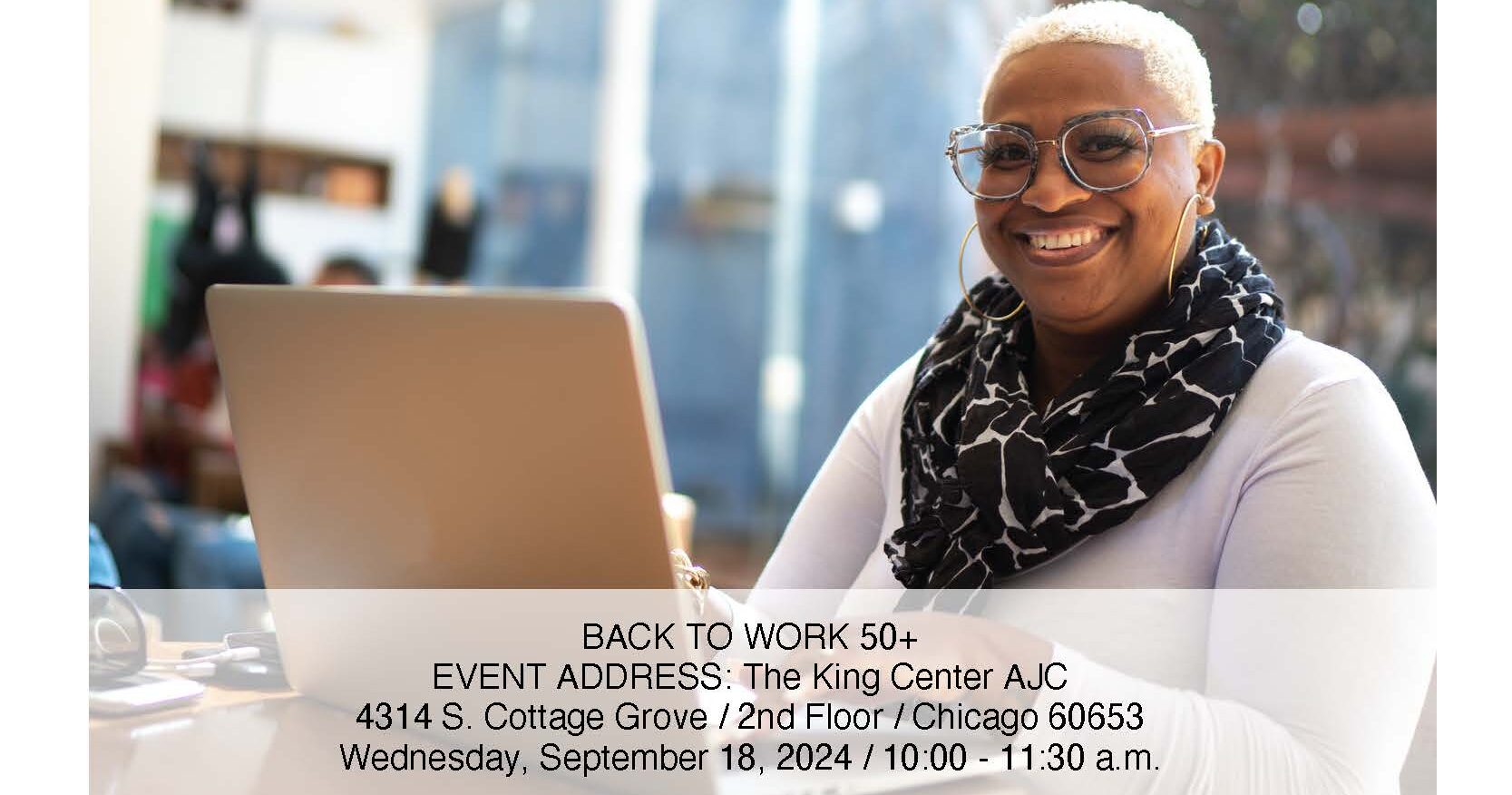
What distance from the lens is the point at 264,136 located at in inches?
240

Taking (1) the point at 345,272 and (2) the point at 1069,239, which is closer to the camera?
(2) the point at 1069,239

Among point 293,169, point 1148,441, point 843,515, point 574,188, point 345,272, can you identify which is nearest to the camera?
point 1148,441

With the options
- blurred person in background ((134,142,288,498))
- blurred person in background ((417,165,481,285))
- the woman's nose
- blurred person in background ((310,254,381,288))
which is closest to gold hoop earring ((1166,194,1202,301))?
the woman's nose

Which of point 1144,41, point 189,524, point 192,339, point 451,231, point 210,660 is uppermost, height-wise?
point 1144,41

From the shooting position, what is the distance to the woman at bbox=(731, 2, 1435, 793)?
1.05m

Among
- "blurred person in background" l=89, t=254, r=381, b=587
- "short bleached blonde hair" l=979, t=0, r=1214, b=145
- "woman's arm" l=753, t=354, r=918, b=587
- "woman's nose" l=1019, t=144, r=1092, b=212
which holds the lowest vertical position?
"blurred person in background" l=89, t=254, r=381, b=587

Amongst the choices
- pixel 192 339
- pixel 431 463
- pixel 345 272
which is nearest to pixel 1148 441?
pixel 431 463

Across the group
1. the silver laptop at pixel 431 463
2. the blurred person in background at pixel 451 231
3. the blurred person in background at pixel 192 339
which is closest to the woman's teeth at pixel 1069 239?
the silver laptop at pixel 431 463

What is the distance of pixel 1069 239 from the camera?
1337mm

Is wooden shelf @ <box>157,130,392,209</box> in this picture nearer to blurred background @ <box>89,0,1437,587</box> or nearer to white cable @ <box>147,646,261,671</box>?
blurred background @ <box>89,0,1437,587</box>

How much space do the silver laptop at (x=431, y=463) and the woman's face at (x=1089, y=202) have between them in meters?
0.59

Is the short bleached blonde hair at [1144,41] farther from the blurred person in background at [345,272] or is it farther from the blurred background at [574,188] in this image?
the blurred background at [574,188]

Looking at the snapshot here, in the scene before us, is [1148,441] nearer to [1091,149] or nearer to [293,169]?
[1091,149]

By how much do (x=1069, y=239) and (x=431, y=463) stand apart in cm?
72
